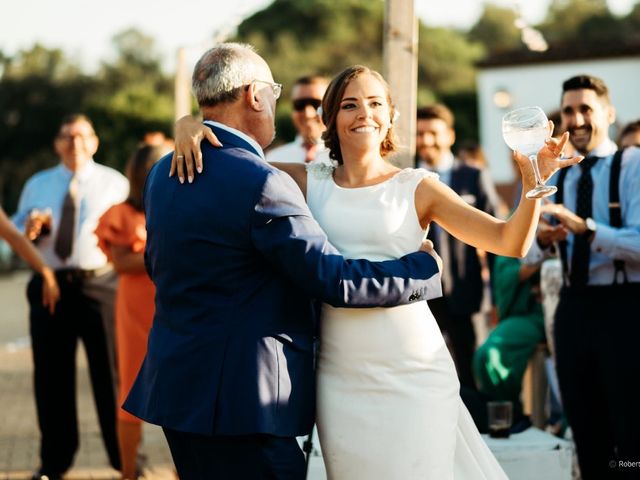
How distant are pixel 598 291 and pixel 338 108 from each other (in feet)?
6.15

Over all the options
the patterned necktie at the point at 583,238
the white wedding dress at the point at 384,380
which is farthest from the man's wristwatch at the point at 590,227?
the white wedding dress at the point at 384,380

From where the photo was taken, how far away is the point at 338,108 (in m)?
3.88

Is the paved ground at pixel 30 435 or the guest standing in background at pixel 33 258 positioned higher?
the guest standing in background at pixel 33 258

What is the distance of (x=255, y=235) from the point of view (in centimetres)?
331

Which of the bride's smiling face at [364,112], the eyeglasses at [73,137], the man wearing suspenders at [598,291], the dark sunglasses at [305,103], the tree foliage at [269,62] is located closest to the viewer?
the bride's smiling face at [364,112]

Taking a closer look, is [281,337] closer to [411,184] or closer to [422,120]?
[411,184]

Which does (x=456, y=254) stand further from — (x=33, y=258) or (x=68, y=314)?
(x=33, y=258)

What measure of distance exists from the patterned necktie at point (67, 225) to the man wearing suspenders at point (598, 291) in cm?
330

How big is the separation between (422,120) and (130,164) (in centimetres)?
254

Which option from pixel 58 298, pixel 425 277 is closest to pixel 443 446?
pixel 425 277

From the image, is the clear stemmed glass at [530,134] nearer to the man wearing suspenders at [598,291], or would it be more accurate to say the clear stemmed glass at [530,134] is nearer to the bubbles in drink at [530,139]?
the bubbles in drink at [530,139]

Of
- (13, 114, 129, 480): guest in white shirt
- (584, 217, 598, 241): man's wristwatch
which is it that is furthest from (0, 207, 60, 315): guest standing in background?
(584, 217, 598, 241): man's wristwatch

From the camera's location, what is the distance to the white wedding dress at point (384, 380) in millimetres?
3615

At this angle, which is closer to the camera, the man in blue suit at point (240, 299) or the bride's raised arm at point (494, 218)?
the man in blue suit at point (240, 299)
